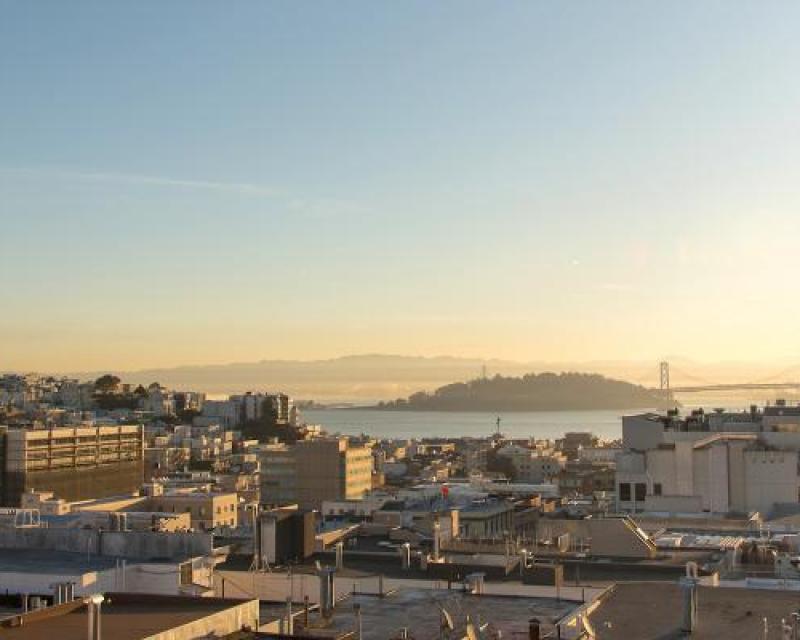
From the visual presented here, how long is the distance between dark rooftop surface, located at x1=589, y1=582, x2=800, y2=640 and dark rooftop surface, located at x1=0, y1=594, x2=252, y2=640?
4321 mm

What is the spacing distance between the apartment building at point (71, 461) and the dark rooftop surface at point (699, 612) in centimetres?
5167

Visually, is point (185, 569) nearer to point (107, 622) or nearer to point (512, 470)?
point (107, 622)

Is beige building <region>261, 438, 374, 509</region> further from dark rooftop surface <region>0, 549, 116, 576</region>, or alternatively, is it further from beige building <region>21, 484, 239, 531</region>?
dark rooftop surface <region>0, 549, 116, 576</region>

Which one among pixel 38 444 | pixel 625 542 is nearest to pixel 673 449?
pixel 625 542

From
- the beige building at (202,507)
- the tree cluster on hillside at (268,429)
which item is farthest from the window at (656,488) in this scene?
the tree cluster on hillside at (268,429)

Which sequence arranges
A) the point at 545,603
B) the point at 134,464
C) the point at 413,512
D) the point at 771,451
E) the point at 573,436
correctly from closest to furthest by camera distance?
the point at 545,603 → the point at 771,451 → the point at 413,512 → the point at 134,464 → the point at 573,436

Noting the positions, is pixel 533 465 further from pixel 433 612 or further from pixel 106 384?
pixel 433 612

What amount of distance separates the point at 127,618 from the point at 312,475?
59.2m

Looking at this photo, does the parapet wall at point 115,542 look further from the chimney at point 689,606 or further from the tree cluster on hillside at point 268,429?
the tree cluster on hillside at point 268,429

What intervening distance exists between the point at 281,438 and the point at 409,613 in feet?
363

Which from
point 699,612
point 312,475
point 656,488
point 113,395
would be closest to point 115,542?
point 699,612

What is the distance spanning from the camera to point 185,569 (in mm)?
18375

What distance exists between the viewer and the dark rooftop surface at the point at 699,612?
523 inches

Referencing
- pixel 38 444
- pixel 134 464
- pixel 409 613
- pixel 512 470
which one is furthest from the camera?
pixel 512 470
